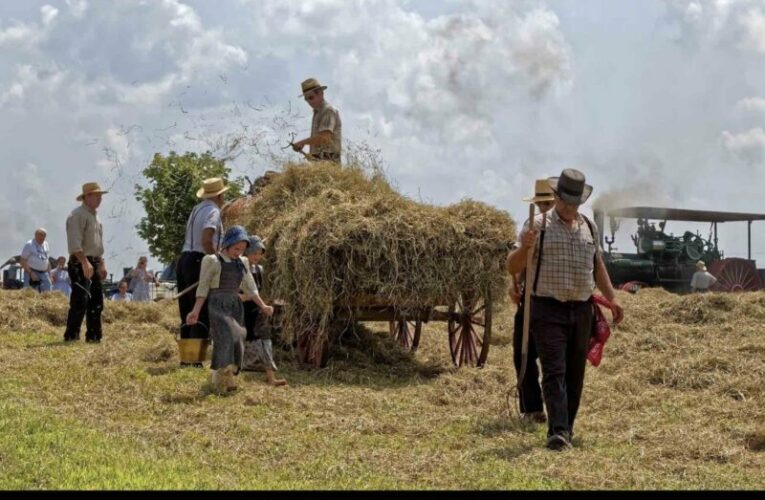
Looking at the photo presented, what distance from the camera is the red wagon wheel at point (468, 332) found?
34.0 ft

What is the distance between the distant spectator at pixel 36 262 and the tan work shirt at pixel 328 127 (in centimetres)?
792

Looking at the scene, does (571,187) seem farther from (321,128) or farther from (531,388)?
(321,128)

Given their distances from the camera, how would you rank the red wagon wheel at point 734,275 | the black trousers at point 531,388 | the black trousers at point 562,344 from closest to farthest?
1. the black trousers at point 562,344
2. the black trousers at point 531,388
3. the red wagon wheel at point 734,275

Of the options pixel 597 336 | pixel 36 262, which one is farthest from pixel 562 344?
pixel 36 262

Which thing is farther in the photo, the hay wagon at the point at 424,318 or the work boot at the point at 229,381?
Result: the hay wagon at the point at 424,318

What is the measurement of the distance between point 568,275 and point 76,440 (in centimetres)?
343

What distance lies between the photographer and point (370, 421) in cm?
730

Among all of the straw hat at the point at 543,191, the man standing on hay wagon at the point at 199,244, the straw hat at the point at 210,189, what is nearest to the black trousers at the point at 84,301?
the man standing on hay wagon at the point at 199,244

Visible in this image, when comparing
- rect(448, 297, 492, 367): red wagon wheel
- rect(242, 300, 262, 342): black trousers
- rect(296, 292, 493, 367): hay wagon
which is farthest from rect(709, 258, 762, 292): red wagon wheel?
rect(242, 300, 262, 342): black trousers

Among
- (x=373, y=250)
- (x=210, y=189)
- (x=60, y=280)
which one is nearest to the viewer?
(x=373, y=250)

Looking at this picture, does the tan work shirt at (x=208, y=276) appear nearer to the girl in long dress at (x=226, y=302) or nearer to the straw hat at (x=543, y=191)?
the girl in long dress at (x=226, y=302)

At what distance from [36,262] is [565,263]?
1270cm

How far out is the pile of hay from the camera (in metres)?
9.44

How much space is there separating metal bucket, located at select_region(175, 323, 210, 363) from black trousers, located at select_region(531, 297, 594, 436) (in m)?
3.63
